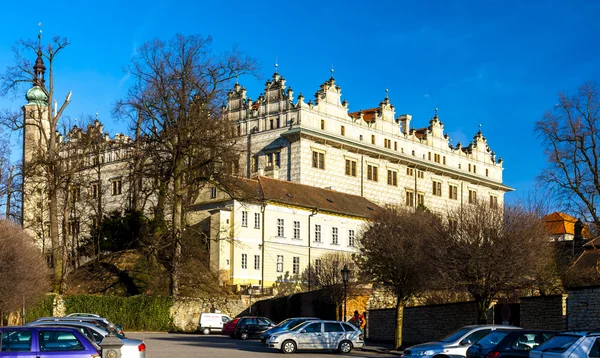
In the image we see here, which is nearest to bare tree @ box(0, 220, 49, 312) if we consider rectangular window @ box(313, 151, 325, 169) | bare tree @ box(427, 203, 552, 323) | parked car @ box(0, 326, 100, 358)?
bare tree @ box(427, 203, 552, 323)

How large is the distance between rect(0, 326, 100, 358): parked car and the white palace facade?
53053 mm

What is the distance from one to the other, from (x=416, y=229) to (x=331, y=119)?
138 ft

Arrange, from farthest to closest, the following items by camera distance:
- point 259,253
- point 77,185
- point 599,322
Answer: point 259,253 < point 77,185 < point 599,322

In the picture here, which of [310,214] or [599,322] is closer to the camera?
[599,322]

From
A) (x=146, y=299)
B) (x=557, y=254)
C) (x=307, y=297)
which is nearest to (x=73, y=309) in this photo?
(x=146, y=299)

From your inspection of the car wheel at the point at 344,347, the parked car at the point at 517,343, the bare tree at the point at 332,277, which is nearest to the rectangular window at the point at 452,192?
the bare tree at the point at 332,277

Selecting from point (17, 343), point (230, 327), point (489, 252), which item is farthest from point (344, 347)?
point (17, 343)

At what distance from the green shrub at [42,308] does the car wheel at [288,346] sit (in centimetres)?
2077

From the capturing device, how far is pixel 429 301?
44312 mm

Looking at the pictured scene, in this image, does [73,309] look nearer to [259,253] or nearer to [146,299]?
[146,299]

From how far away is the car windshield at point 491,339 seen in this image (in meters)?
21.7

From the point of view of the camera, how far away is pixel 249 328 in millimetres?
44000

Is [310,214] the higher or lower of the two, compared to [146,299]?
higher

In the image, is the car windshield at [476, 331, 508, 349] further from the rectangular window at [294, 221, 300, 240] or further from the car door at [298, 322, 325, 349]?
the rectangular window at [294, 221, 300, 240]
